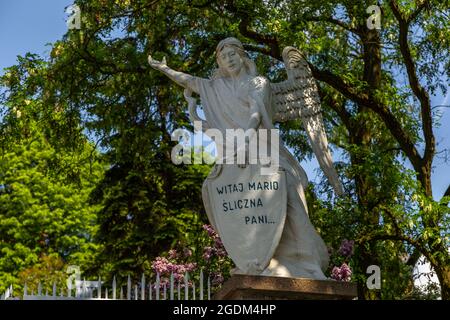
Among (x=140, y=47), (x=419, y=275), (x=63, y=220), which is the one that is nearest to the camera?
(x=419, y=275)

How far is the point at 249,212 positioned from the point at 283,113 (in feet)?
4.76

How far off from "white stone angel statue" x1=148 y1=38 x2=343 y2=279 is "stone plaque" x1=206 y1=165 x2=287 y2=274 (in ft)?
0.31

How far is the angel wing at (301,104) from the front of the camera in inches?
426

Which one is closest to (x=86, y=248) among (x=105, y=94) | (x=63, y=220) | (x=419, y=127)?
(x=63, y=220)

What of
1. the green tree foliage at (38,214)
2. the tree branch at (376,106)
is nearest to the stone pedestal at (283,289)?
the tree branch at (376,106)

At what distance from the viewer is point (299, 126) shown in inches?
667

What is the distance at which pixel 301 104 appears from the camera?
10922 mm

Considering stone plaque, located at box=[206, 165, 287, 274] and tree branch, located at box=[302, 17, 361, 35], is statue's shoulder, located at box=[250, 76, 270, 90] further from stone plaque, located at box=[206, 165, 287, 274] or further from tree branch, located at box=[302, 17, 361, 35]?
tree branch, located at box=[302, 17, 361, 35]

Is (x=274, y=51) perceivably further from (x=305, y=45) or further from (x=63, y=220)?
(x=63, y=220)

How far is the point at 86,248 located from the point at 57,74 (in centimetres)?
1396

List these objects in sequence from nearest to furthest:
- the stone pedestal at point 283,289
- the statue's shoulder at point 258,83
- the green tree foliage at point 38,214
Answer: the stone pedestal at point 283,289
the statue's shoulder at point 258,83
the green tree foliage at point 38,214

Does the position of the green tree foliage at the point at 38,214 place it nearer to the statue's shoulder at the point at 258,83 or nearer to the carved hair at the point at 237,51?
the carved hair at the point at 237,51

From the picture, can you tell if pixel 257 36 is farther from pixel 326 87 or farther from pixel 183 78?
pixel 183 78

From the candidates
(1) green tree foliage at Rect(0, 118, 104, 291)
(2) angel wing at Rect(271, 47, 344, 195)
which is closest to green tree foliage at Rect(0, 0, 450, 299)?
(2) angel wing at Rect(271, 47, 344, 195)
